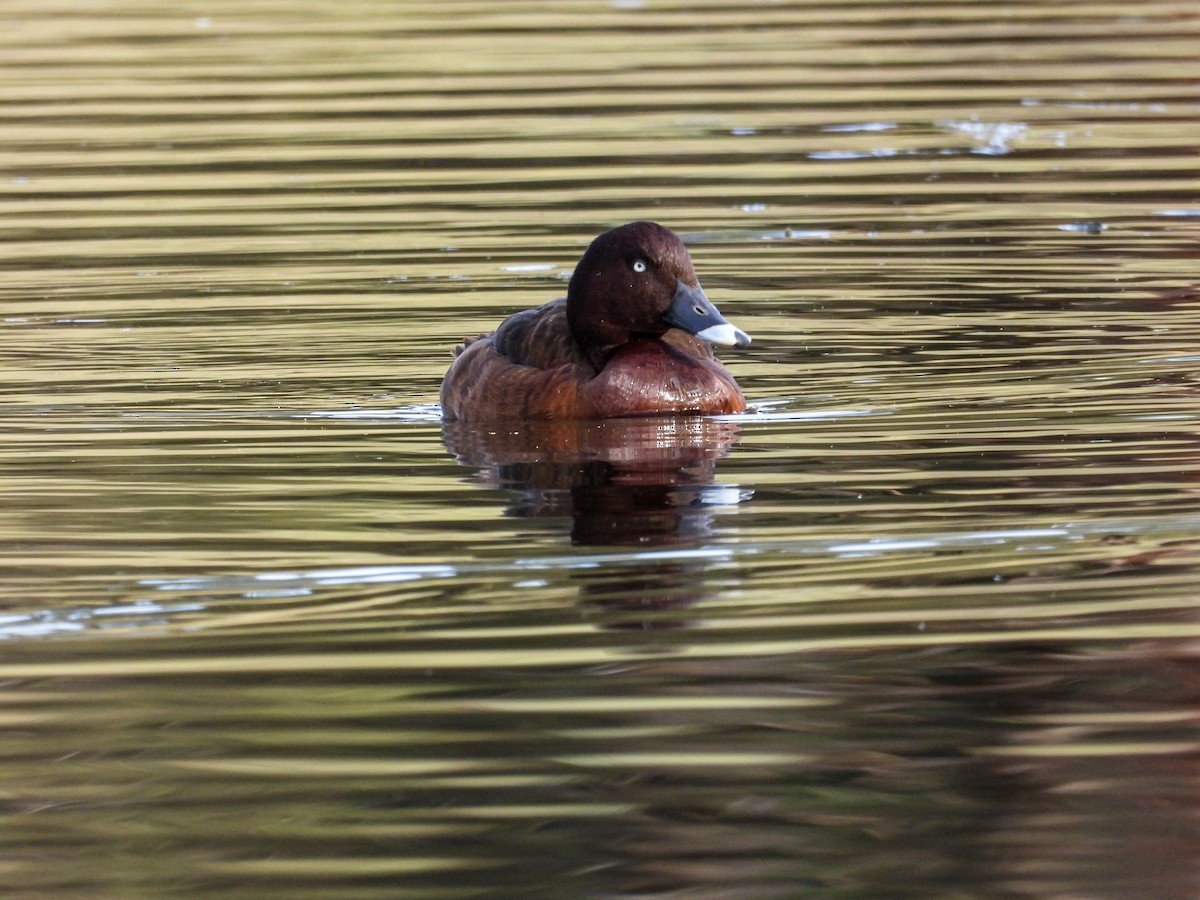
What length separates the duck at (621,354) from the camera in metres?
9.83

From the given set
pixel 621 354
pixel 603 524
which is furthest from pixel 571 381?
pixel 603 524

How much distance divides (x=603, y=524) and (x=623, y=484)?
70 centimetres

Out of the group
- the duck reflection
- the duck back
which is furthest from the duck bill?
the duck reflection


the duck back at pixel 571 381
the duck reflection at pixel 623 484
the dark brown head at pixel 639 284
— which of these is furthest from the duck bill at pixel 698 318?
the duck reflection at pixel 623 484

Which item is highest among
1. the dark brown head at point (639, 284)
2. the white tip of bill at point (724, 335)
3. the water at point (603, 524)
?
the dark brown head at point (639, 284)

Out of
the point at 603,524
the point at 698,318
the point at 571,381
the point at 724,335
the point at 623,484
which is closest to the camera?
the point at 603,524

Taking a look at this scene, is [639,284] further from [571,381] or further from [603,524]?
[603,524]

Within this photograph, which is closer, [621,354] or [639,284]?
[639,284]

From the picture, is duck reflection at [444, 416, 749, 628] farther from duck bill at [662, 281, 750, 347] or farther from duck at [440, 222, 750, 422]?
duck bill at [662, 281, 750, 347]

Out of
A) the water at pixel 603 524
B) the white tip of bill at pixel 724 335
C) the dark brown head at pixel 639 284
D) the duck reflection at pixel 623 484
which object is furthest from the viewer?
the dark brown head at pixel 639 284

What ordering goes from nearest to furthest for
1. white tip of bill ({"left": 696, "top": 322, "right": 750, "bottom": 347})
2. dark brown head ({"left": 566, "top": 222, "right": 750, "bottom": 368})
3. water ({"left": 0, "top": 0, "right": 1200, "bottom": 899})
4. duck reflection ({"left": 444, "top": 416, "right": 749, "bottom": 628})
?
water ({"left": 0, "top": 0, "right": 1200, "bottom": 899}), duck reflection ({"left": 444, "top": 416, "right": 749, "bottom": 628}), white tip of bill ({"left": 696, "top": 322, "right": 750, "bottom": 347}), dark brown head ({"left": 566, "top": 222, "right": 750, "bottom": 368})

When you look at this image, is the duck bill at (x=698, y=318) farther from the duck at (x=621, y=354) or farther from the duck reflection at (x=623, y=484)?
the duck reflection at (x=623, y=484)

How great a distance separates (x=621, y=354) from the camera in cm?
1000

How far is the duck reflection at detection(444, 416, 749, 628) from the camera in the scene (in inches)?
279
